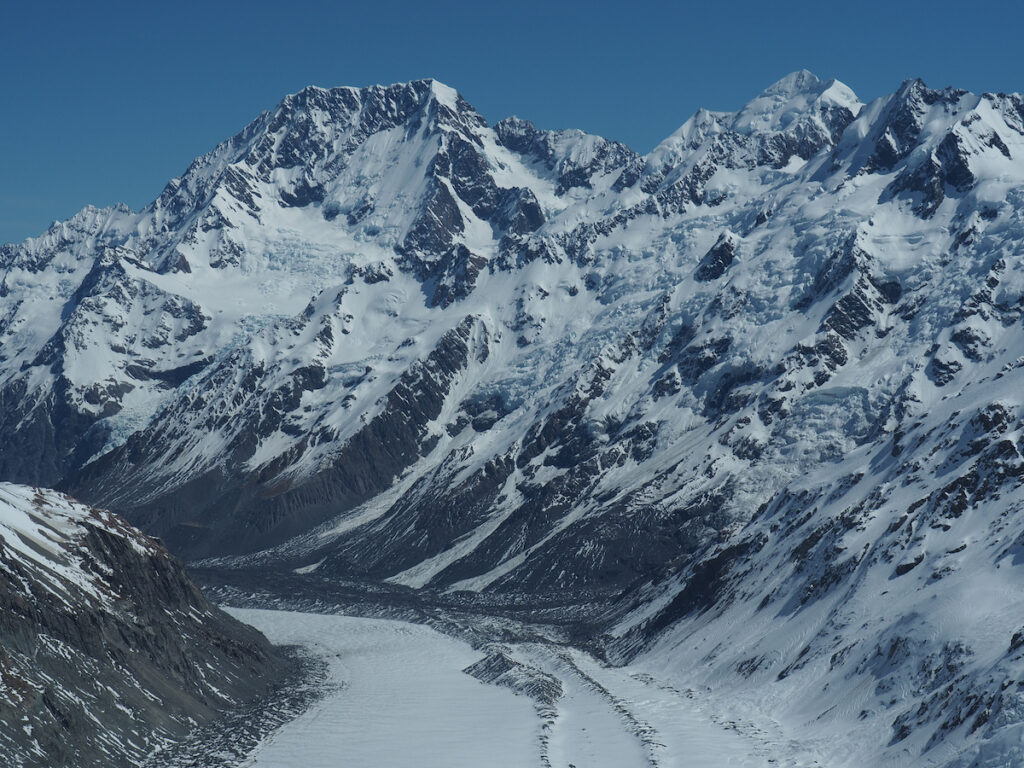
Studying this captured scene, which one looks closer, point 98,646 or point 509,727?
point 98,646

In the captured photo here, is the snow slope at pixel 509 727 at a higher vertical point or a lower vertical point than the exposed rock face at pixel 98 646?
lower

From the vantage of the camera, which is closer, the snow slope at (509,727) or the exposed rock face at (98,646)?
the exposed rock face at (98,646)

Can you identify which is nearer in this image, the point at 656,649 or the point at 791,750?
the point at 791,750

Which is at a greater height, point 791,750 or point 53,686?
point 53,686

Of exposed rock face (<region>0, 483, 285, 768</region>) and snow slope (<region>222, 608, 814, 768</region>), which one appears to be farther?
snow slope (<region>222, 608, 814, 768</region>)

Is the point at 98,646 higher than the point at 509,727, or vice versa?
the point at 98,646

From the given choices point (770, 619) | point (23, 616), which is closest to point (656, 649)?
point (770, 619)

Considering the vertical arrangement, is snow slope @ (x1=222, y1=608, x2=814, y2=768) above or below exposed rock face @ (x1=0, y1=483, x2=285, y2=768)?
below

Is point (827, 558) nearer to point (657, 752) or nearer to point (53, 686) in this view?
point (657, 752)
